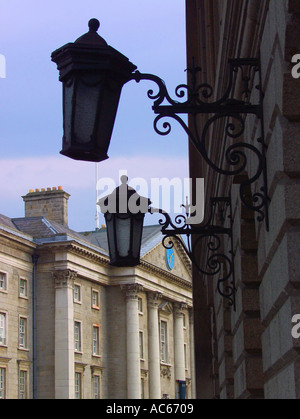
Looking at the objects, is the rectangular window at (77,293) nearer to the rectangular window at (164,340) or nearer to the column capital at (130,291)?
the column capital at (130,291)

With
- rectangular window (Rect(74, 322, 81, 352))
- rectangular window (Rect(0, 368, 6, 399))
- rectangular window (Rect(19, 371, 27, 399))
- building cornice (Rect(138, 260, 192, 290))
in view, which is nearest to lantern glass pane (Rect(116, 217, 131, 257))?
rectangular window (Rect(0, 368, 6, 399))

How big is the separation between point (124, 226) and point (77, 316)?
184 ft

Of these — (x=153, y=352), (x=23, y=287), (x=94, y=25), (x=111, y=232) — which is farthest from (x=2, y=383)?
(x=94, y=25)

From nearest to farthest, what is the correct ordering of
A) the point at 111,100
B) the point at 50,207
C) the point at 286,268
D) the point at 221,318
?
1. the point at 286,268
2. the point at 111,100
3. the point at 221,318
4. the point at 50,207

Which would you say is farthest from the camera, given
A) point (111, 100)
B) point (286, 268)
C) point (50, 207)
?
point (50, 207)

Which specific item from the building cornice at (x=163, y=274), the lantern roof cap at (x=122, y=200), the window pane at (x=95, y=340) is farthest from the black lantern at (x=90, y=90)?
the building cornice at (x=163, y=274)

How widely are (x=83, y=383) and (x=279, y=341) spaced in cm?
6298

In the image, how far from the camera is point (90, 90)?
5832mm

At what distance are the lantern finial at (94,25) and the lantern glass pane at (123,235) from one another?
15.0 ft

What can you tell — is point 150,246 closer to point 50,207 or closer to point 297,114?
point 50,207

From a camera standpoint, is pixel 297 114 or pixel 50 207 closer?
pixel 297 114

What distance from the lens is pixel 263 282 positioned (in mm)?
6125
